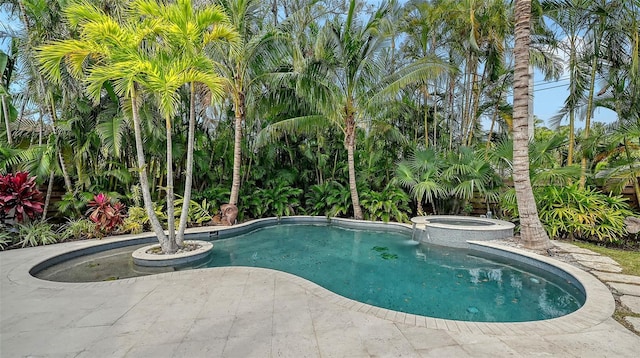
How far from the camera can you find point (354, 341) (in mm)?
2650

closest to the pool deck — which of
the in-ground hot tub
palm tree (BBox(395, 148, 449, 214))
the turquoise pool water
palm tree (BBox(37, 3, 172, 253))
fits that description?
the turquoise pool water

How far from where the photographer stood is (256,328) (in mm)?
2889

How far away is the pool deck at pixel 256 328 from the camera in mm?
2521

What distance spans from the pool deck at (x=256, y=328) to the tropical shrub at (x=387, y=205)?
567cm

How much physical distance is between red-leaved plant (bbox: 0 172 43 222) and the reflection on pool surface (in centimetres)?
188

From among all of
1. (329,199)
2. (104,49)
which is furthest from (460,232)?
(104,49)

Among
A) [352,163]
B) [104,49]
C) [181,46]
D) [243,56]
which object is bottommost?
[352,163]

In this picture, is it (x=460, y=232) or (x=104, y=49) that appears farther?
(x=460, y=232)

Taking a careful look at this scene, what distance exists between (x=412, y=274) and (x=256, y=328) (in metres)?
3.27

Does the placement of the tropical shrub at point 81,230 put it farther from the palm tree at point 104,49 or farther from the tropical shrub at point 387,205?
the tropical shrub at point 387,205

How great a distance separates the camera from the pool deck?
2521mm

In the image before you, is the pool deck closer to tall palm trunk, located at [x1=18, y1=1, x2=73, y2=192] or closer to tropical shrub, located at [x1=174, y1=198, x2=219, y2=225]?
tall palm trunk, located at [x1=18, y1=1, x2=73, y2=192]

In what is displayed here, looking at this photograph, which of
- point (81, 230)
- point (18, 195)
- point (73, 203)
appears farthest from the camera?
point (73, 203)

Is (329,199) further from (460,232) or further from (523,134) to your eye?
(523,134)
